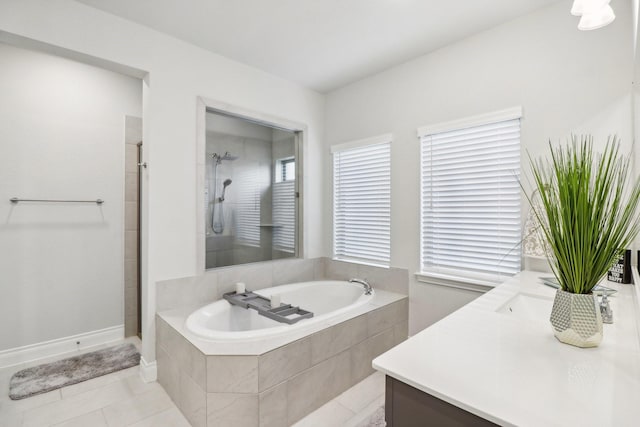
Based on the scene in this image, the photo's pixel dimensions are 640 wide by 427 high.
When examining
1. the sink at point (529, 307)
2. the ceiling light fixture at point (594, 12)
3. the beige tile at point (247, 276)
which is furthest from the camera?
the beige tile at point (247, 276)

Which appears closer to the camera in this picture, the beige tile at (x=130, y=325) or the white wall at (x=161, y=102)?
the white wall at (x=161, y=102)

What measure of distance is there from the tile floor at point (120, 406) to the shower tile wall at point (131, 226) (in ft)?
2.66

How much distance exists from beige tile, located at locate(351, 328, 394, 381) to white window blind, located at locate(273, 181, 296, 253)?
1.39m

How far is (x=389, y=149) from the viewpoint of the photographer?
3.03 meters

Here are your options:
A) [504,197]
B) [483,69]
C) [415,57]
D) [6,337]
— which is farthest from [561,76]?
[6,337]

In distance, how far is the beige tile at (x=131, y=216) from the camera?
3.10m

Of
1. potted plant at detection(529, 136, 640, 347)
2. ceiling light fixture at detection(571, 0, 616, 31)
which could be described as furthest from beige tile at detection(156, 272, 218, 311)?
ceiling light fixture at detection(571, 0, 616, 31)

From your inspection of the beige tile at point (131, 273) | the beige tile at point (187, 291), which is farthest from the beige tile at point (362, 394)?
the beige tile at point (131, 273)

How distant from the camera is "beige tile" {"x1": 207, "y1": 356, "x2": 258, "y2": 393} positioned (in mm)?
1667

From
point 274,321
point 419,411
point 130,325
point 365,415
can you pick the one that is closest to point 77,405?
point 130,325

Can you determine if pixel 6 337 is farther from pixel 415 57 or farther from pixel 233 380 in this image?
pixel 415 57

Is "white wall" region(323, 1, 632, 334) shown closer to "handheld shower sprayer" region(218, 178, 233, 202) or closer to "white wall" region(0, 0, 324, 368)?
Result: "handheld shower sprayer" region(218, 178, 233, 202)

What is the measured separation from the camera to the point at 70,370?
245cm

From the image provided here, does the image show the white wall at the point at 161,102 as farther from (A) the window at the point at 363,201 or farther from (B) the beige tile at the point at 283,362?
(A) the window at the point at 363,201
